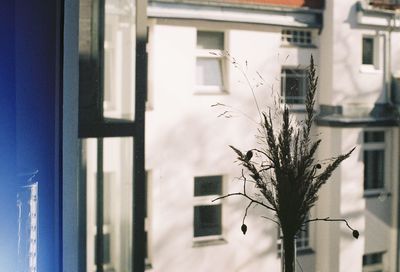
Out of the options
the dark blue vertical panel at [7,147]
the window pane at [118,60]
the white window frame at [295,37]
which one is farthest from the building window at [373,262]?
the dark blue vertical panel at [7,147]

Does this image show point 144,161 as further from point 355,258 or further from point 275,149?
point 355,258

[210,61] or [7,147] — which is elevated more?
[210,61]

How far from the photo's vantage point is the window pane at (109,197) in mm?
2113

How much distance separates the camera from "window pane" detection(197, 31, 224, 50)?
2.10 meters

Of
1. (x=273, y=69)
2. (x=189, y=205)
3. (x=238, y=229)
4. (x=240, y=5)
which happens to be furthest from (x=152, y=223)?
(x=240, y=5)

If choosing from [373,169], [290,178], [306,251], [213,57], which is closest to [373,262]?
[306,251]

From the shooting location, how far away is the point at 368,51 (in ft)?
7.17

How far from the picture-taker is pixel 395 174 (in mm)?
2176

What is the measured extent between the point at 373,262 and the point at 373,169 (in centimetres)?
41

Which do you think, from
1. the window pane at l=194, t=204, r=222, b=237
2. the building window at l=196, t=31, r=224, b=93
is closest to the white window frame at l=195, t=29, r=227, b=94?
the building window at l=196, t=31, r=224, b=93

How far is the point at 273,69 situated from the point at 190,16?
422mm

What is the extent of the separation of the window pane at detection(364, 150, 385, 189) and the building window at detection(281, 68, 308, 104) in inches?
15.2

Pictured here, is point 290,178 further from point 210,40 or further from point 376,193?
point 210,40

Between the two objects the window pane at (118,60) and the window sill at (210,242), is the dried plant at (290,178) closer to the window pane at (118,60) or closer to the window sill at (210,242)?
the window sill at (210,242)
